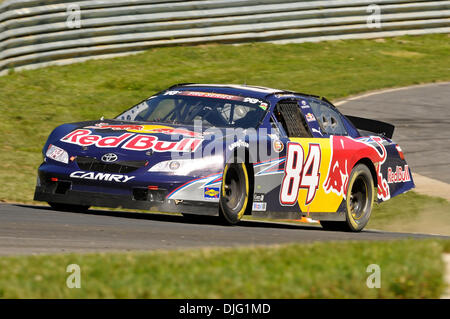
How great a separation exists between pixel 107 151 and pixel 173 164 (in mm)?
638

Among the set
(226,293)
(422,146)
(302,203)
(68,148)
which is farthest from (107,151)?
(422,146)

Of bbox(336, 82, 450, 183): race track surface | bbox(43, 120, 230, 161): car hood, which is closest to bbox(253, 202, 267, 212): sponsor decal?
bbox(43, 120, 230, 161): car hood

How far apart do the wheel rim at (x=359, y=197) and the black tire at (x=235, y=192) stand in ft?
7.13

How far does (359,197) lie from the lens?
10.8 m

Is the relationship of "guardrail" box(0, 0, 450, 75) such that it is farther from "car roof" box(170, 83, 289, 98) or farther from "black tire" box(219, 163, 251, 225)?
"black tire" box(219, 163, 251, 225)

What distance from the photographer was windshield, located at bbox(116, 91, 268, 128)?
946 centimetres

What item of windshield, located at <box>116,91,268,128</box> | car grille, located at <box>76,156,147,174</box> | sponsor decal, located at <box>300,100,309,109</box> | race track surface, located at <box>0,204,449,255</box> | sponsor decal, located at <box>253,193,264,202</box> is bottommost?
race track surface, located at <box>0,204,449,255</box>

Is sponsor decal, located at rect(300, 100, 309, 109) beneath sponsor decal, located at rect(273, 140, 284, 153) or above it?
above

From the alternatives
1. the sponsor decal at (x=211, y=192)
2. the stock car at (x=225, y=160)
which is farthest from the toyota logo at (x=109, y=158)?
the sponsor decal at (x=211, y=192)

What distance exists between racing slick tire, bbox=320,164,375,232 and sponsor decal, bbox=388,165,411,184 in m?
0.35

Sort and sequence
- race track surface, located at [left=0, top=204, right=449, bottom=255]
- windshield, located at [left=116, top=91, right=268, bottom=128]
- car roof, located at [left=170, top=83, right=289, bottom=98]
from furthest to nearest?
1. car roof, located at [left=170, top=83, right=289, bottom=98]
2. windshield, located at [left=116, top=91, right=268, bottom=128]
3. race track surface, located at [left=0, top=204, right=449, bottom=255]

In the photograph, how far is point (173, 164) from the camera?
847cm

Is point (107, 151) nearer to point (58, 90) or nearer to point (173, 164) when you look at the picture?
point (173, 164)

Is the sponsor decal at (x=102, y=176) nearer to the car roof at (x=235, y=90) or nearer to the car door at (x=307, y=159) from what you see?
the car door at (x=307, y=159)
